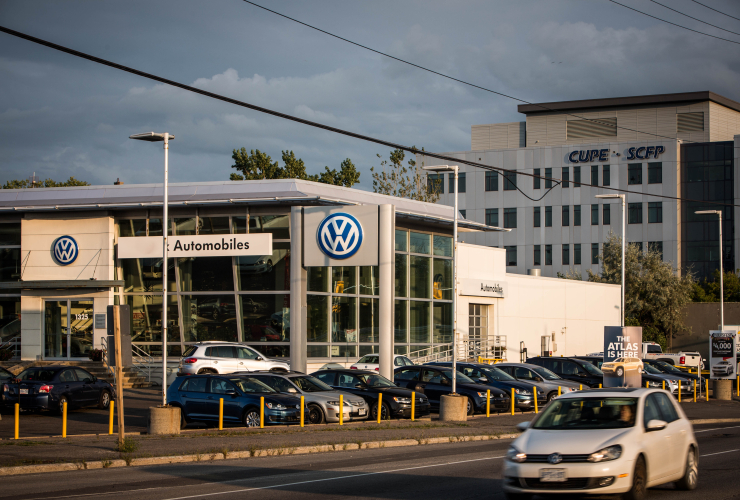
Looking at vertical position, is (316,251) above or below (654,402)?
above

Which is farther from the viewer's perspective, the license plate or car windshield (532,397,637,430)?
car windshield (532,397,637,430)

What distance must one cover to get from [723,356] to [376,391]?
16.9 m

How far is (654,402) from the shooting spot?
1023cm

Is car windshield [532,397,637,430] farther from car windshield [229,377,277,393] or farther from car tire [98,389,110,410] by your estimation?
car tire [98,389,110,410]

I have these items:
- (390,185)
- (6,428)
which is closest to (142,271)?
(6,428)

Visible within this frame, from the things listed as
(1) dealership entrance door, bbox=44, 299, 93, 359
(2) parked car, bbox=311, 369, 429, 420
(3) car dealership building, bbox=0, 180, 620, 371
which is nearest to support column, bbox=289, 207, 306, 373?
(2) parked car, bbox=311, 369, 429, 420

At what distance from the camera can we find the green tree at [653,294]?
197 ft

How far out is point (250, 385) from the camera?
20.4 m

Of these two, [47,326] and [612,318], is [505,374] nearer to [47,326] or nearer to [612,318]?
[47,326]

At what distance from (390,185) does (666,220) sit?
87.1ft

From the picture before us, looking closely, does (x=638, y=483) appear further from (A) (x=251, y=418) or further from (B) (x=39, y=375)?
(B) (x=39, y=375)

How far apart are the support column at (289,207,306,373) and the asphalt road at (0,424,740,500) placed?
27.1ft

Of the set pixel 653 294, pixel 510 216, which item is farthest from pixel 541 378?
pixel 510 216

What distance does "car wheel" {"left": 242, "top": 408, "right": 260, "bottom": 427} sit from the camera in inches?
773
